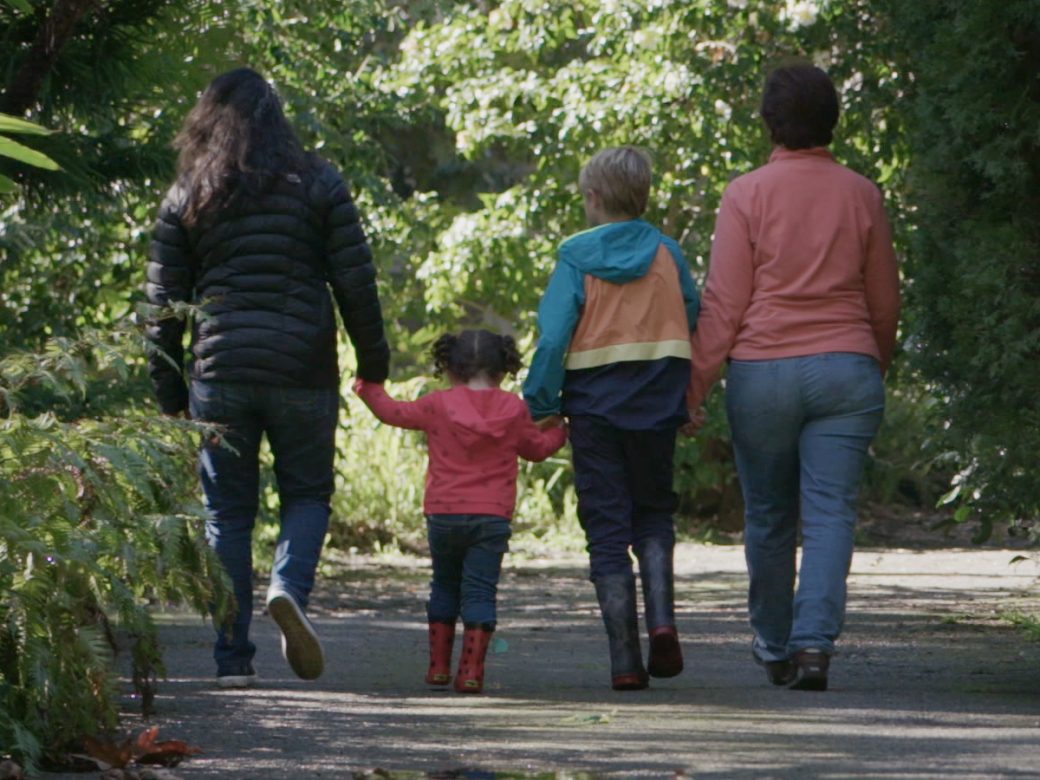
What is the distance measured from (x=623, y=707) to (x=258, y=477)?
1.46m

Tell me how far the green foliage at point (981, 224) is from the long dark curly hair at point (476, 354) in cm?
130

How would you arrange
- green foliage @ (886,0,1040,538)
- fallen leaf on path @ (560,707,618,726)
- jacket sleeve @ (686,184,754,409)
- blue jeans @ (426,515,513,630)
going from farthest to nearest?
blue jeans @ (426,515,513,630)
jacket sleeve @ (686,184,754,409)
green foliage @ (886,0,1040,538)
fallen leaf on path @ (560,707,618,726)

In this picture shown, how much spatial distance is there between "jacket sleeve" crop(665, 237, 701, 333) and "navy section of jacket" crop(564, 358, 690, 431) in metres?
0.19

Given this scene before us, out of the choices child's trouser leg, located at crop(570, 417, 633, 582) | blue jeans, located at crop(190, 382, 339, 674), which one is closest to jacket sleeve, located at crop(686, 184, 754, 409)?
child's trouser leg, located at crop(570, 417, 633, 582)

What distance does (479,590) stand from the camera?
6.11 metres

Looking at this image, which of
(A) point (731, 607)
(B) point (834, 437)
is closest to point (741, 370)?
(B) point (834, 437)

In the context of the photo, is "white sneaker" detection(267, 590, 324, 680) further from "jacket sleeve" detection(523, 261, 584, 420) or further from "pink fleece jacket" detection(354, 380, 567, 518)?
"jacket sleeve" detection(523, 261, 584, 420)

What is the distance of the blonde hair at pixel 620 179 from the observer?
6148 mm

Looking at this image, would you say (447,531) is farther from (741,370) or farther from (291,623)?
(741,370)

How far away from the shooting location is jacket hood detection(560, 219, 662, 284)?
6.04m

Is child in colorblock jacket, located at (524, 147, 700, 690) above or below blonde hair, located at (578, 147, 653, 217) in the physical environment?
below

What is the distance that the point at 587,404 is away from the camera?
607 centimetres

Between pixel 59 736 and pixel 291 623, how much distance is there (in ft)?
5.20

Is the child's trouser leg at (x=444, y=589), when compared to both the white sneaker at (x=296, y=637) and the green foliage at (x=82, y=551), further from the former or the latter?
the green foliage at (x=82, y=551)
